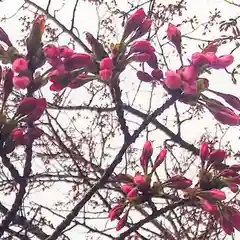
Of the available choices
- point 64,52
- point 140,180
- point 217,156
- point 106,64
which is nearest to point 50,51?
point 64,52

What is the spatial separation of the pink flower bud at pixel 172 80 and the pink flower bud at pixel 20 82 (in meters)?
0.31

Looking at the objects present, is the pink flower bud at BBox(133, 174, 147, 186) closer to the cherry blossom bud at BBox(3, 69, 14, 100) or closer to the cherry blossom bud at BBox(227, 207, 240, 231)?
the cherry blossom bud at BBox(227, 207, 240, 231)

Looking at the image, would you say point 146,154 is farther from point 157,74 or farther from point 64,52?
point 64,52

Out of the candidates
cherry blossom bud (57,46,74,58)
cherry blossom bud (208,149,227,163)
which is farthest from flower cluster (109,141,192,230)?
cherry blossom bud (57,46,74,58)

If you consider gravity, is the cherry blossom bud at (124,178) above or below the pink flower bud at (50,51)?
below

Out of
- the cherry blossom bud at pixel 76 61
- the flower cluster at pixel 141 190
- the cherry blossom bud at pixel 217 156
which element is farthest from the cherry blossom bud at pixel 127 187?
the cherry blossom bud at pixel 76 61

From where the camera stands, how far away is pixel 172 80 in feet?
4.31

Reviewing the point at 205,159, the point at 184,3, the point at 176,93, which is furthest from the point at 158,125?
the point at 176,93

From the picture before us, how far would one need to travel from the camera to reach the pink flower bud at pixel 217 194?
1.38 metres

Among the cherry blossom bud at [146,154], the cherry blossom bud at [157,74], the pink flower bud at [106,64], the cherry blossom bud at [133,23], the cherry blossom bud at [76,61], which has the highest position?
the cherry blossom bud at [133,23]

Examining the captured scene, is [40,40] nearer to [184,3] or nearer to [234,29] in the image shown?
[234,29]

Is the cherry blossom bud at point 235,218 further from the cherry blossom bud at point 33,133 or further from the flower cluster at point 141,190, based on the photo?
the cherry blossom bud at point 33,133

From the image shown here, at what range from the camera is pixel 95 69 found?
1.41 meters

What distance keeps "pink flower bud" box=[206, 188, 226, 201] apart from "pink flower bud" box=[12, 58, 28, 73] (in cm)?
51
